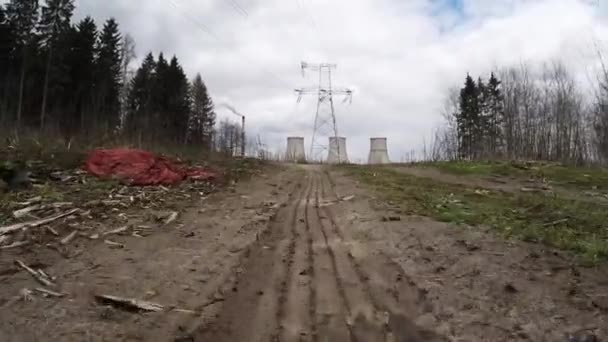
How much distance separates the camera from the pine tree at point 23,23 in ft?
120

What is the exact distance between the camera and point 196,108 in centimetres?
5891

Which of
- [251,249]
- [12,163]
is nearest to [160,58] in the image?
[12,163]

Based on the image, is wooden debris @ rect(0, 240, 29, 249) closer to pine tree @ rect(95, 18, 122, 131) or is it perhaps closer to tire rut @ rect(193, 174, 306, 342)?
tire rut @ rect(193, 174, 306, 342)

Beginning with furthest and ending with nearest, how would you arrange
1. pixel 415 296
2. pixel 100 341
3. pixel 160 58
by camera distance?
1. pixel 160 58
2. pixel 415 296
3. pixel 100 341

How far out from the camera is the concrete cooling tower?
36.1 metres

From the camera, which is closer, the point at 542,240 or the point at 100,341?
the point at 100,341

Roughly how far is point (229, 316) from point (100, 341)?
3.63 feet

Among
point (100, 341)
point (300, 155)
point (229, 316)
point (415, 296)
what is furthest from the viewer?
point (300, 155)

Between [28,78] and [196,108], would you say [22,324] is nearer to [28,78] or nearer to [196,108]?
[28,78]

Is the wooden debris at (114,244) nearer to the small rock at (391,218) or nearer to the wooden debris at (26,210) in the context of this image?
the wooden debris at (26,210)

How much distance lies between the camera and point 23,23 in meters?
37.7

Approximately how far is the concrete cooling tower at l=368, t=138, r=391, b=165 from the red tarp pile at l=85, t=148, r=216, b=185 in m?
24.2

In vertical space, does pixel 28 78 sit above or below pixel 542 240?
above

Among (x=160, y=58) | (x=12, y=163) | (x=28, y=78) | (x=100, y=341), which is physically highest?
(x=160, y=58)
